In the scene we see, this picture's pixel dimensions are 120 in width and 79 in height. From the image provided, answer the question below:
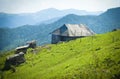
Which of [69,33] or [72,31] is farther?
[72,31]

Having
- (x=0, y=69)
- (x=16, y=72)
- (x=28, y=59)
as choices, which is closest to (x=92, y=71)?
(x=16, y=72)

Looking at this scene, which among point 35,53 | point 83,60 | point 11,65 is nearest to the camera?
point 83,60

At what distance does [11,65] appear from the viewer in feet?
163

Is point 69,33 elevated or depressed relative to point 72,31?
depressed

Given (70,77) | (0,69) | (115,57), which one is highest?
(115,57)

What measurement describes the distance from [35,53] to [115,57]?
31.7m

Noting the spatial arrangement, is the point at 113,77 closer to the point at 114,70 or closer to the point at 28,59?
the point at 114,70

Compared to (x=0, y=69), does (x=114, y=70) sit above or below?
above

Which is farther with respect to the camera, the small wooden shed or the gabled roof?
the gabled roof

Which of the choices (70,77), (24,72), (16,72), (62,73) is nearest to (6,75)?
(16,72)

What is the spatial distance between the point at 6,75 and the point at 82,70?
22060 mm

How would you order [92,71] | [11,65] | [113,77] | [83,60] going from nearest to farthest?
[113,77], [92,71], [83,60], [11,65]

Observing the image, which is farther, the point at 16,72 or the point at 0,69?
the point at 0,69

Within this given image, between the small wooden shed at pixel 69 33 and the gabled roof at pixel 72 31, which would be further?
the gabled roof at pixel 72 31
